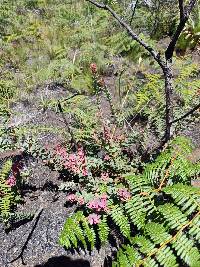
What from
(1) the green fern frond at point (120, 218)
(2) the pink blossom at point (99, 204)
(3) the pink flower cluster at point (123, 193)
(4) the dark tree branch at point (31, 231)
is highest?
(1) the green fern frond at point (120, 218)

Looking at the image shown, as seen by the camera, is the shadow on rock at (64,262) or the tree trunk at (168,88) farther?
the shadow on rock at (64,262)

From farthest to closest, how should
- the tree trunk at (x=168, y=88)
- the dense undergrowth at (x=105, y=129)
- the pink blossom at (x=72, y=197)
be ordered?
1. the pink blossom at (x=72, y=197)
2. the tree trunk at (x=168, y=88)
3. the dense undergrowth at (x=105, y=129)

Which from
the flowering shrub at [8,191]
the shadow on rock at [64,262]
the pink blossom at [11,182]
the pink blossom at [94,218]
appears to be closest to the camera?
the pink blossom at [94,218]

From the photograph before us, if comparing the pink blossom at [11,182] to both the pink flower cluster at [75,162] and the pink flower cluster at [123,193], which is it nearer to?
the pink flower cluster at [75,162]

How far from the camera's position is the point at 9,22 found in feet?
29.2

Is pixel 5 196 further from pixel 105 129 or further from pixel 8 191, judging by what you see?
pixel 105 129

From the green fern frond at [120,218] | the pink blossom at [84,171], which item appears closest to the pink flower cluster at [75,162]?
the pink blossom at [84,171]

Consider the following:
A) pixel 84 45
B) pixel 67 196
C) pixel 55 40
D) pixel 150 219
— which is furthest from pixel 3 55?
pixel 150 219

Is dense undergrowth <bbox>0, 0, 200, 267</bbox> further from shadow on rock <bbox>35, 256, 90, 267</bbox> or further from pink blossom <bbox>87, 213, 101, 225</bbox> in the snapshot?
shadow on rock <bbox>35, 256, 90, 267</bbox>

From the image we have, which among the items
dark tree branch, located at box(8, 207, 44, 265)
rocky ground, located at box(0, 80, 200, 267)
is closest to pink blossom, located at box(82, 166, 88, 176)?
rocky ground, located at box(0, 80, 200, 267)

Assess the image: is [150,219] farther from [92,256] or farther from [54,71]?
[54,71]

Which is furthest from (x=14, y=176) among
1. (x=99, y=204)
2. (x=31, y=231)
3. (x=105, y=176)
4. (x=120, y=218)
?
(x=120, y=218)

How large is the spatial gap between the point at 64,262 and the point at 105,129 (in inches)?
55.7

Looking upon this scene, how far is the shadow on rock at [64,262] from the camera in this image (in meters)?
3.44
